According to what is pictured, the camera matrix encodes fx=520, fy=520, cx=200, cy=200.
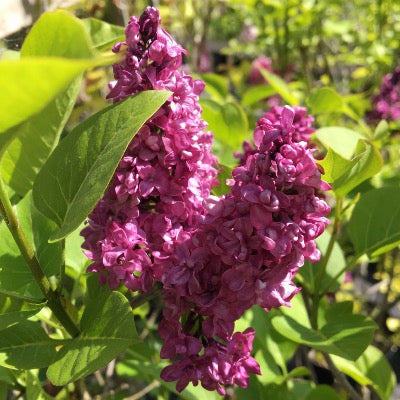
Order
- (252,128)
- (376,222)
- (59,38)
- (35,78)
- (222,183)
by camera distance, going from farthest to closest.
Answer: (252,128)
(376,222)
(222,183)
(59,38)
(35,78)

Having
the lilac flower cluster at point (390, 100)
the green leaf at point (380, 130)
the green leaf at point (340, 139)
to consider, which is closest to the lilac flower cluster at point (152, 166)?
the green leaf at point (340, 139)

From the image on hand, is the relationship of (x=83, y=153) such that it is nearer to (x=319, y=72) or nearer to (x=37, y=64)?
(x=37, y=64)

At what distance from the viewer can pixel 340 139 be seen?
2.39ft

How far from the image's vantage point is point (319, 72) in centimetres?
312

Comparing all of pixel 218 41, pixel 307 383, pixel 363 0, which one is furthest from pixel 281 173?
pixel 218 41

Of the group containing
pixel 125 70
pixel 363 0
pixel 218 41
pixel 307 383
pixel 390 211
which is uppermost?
pixel 125 70

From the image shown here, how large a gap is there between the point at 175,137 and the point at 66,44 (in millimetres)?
169

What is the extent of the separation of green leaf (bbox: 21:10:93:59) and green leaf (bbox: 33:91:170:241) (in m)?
0.07

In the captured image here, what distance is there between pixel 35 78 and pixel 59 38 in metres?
0.19

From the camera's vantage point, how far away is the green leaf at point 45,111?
13.9 inches

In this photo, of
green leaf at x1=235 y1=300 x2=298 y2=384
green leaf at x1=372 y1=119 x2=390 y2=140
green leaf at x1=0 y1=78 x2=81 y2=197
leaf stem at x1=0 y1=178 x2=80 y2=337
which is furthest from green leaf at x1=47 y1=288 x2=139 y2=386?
green leaf at x1=372 y1=119 x2=390 y2=140

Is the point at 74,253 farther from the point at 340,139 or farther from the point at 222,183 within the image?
the point at 340,139

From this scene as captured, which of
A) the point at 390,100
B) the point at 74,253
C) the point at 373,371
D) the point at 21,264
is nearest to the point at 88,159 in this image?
the point at 21,264

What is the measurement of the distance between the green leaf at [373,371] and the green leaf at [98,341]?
1.39 ft
